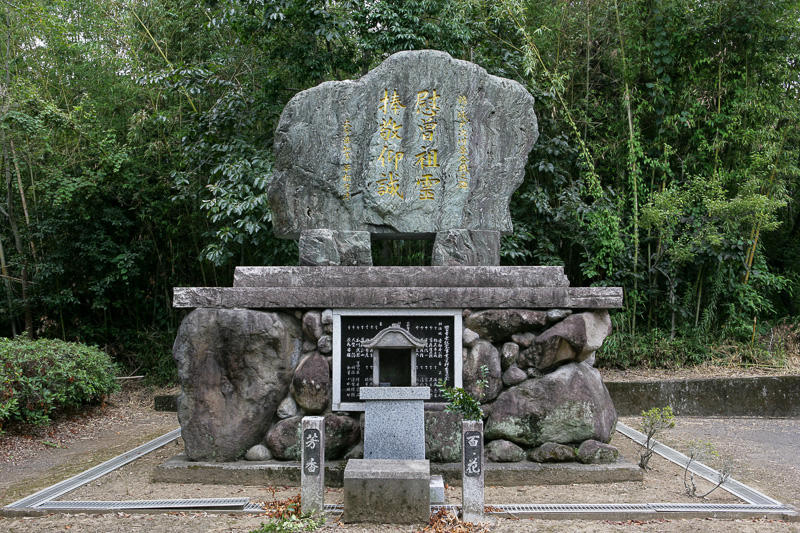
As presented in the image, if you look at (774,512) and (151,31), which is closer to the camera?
(774,512)

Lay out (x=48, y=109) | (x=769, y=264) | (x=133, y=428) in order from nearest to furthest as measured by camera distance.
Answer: (x=133, y=428) < (x=48, y=109) < (x=769, y=264)

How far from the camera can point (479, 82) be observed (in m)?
5.18

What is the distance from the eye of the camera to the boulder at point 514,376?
15.1 feet

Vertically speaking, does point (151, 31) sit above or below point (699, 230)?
above

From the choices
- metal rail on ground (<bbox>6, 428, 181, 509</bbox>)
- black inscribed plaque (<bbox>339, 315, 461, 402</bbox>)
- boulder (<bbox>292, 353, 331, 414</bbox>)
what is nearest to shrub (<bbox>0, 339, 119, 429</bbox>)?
metal rail on ground (<bbox>6, 428, 181, 509</bbox>)

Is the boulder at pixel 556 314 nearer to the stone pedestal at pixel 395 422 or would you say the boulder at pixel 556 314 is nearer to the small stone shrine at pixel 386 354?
the small stone shrine at pixel 386 354

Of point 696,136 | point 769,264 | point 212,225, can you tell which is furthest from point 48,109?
point 769,264

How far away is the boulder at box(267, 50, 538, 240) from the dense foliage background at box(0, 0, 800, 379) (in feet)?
5.94

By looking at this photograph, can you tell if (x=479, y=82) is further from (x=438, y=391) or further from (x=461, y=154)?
(x=438, y=391)

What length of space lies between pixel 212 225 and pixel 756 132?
22.9 ft

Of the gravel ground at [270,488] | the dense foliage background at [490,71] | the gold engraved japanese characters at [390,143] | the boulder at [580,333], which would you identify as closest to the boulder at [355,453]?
the gravel ground at [270,488]

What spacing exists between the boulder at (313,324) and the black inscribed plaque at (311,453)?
98cm

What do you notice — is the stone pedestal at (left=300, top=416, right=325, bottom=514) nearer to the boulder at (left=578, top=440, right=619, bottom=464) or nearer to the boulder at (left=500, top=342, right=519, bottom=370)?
the boulder at (left=500, top=342, right=519, bottom=370)

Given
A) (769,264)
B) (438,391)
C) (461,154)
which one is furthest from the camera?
(769,264)
